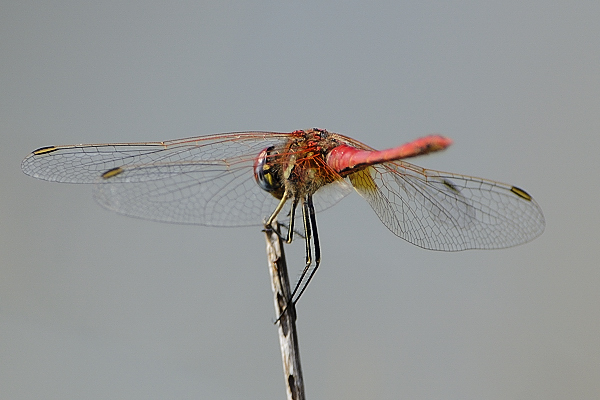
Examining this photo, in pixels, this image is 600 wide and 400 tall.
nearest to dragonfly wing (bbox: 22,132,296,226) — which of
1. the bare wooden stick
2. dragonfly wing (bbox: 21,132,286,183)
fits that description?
dragonfly wing (bbox: 21,132,286,183)

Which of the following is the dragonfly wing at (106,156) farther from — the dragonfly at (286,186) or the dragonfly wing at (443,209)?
the dragonfly wing at (443,209)

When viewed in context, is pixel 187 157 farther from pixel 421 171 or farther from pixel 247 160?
pixel 421 171

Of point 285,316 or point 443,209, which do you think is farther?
point 443,209

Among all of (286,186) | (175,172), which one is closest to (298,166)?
(286,186)

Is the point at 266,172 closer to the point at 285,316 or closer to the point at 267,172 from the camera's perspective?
the point at 267,172

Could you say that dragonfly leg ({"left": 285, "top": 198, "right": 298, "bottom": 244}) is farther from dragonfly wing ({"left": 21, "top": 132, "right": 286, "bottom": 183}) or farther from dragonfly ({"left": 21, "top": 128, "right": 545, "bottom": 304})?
dragonfly wing ({"left": 21, "top": 132, "right": 286, "bottom": 183})

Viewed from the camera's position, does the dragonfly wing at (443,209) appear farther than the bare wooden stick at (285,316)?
Yes

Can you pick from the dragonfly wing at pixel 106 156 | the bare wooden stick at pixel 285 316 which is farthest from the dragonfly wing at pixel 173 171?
the bare wooden stick at pixel 285 316
